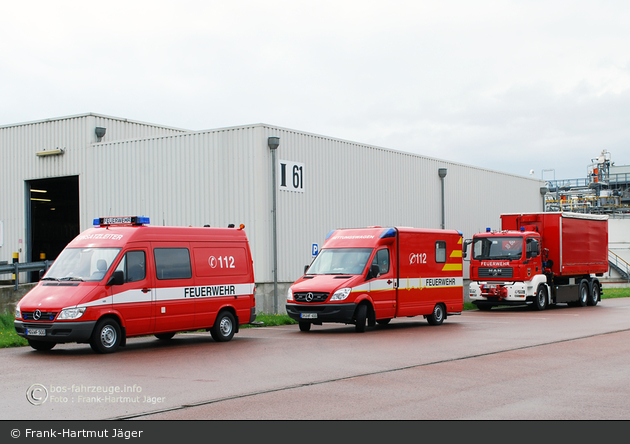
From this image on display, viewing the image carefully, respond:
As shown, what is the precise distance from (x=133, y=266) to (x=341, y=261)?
6213 mm

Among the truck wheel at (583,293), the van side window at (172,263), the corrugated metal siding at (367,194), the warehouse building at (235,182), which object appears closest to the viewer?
the van side window at (172,263)

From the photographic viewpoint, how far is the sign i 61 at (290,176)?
26391 millimetres

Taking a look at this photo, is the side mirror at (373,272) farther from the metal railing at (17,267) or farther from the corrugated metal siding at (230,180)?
the metal railing at (17,267)

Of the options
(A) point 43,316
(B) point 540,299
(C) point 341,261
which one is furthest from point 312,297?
(B) point 540,299

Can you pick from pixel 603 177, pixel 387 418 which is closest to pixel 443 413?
pixel 387 418

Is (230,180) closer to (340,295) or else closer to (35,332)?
(340,295)

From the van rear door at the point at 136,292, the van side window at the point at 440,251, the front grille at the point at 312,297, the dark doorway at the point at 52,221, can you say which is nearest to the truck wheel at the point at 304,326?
the front grille at the point at 312,297

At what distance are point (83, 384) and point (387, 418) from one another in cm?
460

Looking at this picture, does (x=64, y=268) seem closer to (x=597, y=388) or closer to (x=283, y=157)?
(x=597, y=388)

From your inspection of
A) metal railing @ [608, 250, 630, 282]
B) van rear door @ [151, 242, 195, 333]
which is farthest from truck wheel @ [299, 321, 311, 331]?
metal railing @ [608, 250, 630, 282]

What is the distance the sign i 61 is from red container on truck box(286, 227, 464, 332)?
20.7 ft

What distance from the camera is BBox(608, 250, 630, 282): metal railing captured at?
60.1 m

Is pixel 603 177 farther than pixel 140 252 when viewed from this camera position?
Yes

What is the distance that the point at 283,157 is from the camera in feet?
87.2
